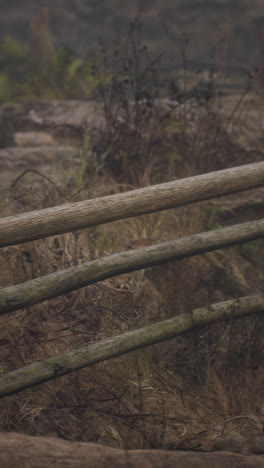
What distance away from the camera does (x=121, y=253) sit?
3223mm

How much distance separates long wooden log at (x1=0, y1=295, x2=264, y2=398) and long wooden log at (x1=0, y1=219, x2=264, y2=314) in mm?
325

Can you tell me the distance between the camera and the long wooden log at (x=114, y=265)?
9.52ft

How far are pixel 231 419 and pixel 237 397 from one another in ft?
0.74

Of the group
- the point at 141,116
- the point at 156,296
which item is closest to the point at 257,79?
the point at 141,116

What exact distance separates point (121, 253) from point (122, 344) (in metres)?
0.49

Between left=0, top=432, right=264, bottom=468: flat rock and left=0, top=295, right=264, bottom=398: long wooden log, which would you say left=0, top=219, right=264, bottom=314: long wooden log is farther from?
left=0, top=432, right=264, bottom=468: flat rock

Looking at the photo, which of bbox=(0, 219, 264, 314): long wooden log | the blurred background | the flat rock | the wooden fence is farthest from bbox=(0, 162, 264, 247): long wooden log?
the blurred background

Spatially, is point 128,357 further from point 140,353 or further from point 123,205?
point 123,205

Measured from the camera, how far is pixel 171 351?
369cm

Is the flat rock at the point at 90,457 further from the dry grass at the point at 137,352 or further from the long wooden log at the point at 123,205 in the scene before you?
the long wooden log at the point at 123,205

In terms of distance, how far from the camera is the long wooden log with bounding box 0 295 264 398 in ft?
9.48

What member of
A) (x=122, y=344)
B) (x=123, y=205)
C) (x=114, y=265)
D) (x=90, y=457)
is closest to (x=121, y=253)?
(x=114, y=265)

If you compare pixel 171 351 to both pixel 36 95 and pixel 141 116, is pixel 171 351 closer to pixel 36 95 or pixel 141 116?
pixel 141 116

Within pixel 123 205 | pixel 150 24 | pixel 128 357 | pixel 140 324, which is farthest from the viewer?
pixel 150 24
